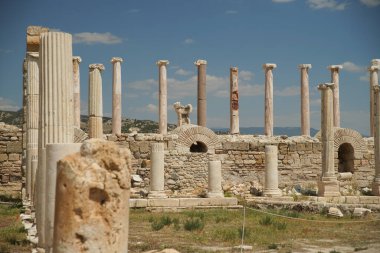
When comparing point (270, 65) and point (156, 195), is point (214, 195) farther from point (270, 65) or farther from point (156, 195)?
point (270, 65)

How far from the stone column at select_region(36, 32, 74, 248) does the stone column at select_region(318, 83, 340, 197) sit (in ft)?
44.3

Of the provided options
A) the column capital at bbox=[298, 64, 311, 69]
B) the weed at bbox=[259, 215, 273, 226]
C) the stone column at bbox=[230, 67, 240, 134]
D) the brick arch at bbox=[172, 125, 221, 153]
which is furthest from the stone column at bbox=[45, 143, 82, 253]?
the column capital at bbox=[298, 64, 311, 69]

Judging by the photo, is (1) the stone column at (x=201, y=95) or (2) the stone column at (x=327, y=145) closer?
(2) the stone column at (x=327, y=145)

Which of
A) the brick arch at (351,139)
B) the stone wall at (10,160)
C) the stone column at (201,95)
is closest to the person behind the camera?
the stone wall at (10,160)

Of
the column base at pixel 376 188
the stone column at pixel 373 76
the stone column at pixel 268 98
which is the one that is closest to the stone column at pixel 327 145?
the column base at pixel 376 188

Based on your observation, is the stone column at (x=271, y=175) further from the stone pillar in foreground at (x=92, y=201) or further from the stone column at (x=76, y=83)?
the stone pillar in foreground at (x=92, y=201)

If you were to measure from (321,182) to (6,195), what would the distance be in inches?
481

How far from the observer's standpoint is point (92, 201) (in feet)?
16.1

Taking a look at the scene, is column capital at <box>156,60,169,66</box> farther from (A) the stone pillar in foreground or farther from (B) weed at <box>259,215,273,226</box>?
(A) the stone pillar in foreground

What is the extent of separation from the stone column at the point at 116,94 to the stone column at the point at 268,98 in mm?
8028

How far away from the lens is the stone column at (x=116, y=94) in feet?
87.7

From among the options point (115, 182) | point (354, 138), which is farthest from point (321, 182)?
point (115, 182)

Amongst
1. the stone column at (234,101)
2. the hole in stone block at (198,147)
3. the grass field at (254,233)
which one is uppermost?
the stone column at (234,101)

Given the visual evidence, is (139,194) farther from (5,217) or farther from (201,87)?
(201,87)
